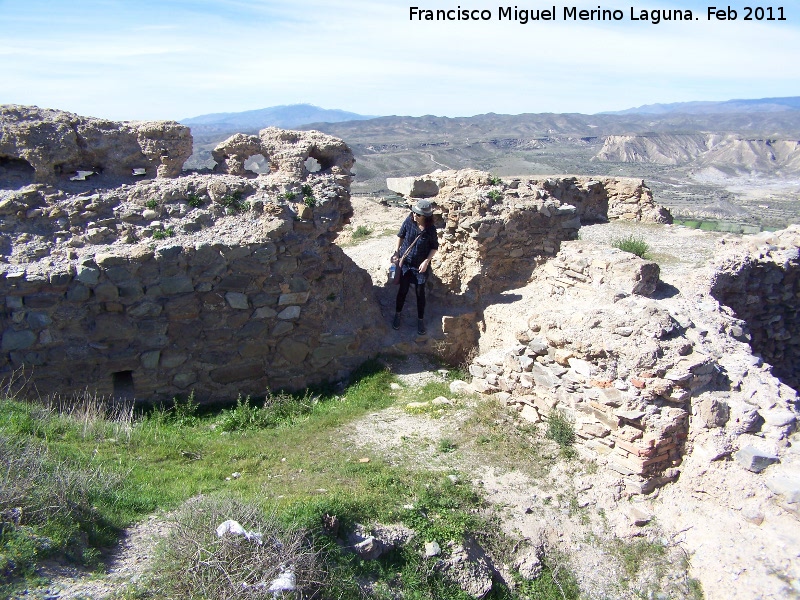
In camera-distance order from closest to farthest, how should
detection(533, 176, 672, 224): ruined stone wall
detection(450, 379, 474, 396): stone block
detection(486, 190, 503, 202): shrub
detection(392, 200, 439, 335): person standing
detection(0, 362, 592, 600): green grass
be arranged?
detection(0, 362, 592, 600): green grass, detection(450, 379, 474, 396): stone block, detection(392, 200, 439, 335): person standing, detection(486, 190, 503, 202): shrub, detection(533, 176, 672, 224): ruined stone wall

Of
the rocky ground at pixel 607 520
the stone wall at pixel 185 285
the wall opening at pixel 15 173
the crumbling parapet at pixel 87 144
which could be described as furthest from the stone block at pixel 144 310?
the rocky ground at pixel 607 520

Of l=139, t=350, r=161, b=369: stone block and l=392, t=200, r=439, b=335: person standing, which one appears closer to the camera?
l=139, t=350, r=161, b=369: stone block

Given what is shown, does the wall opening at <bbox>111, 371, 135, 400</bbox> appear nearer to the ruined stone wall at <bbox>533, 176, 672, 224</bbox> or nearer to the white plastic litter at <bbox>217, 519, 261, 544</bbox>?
the white plastic litter at <bbox>217, 519, 261, 544</bbox>

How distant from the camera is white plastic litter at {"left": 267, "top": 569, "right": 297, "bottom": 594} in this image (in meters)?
3.55

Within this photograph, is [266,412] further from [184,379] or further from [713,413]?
[713,413]

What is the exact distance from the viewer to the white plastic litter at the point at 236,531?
3770 mm

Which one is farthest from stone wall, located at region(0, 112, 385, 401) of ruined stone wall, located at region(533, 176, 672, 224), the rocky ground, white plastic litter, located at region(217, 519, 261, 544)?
ruined stone wall, located at region(533, 176, 672, 224)

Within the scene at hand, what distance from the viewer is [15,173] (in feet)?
22.5

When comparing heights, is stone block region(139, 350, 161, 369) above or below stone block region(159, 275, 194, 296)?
below

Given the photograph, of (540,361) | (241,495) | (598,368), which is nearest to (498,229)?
(540,361)

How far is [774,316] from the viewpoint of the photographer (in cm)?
958

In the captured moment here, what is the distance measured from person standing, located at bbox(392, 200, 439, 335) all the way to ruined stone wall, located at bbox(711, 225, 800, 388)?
4418 millimetres

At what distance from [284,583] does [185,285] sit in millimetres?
4298

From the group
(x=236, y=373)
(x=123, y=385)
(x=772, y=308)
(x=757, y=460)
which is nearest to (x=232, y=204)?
(x=236, y=373)
